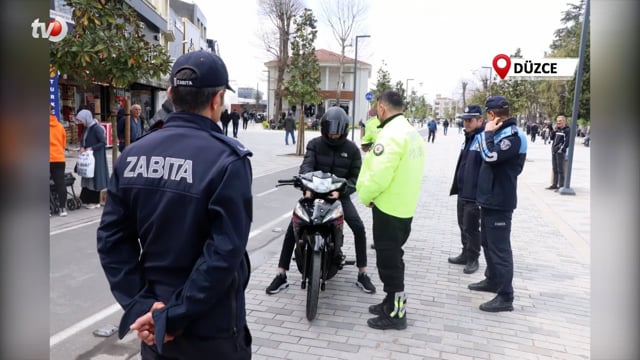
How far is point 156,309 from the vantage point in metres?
2.01

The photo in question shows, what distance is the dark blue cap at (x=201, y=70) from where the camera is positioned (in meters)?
2.07

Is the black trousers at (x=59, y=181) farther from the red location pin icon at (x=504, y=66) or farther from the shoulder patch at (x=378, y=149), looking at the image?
the red location pin icon at (x=504, y=66)

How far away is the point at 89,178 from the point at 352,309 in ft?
21.6

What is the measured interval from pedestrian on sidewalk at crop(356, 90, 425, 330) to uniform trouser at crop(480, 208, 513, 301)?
1004 millimetres

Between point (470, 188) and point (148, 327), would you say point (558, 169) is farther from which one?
point (148, 327)

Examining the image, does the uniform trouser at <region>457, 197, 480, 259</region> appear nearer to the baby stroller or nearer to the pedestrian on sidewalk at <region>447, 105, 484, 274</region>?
the pedestrian on sidewalk at <region>447, 105, 484, 274</region>

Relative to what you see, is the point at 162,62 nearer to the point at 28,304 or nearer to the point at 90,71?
the point at 90,71

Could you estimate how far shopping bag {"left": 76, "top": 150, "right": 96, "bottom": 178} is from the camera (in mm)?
9031

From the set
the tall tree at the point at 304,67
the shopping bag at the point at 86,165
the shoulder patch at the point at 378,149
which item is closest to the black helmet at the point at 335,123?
the shoulder patch at the point at 378,149

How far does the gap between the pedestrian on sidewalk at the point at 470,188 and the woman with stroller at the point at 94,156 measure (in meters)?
6.52

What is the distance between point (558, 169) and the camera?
13.3 meters

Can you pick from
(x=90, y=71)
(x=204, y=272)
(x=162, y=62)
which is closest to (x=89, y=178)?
(x=90, y=71)

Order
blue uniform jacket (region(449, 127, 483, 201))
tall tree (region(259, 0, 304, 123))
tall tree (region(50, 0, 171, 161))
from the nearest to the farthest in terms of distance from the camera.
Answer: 1. blue uniform jacket (region(449, 127, 483, 201))
2. tall tree (region(50, 0, 171, 161))
3. tall tree (region(259, 0, 304, 123))

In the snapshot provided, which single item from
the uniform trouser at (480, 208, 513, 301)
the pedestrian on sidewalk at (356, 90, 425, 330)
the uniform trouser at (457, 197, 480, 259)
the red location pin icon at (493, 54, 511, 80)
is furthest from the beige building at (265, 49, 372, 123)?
the pedestrian on sidewalk at (356, 90, 425, 330)
